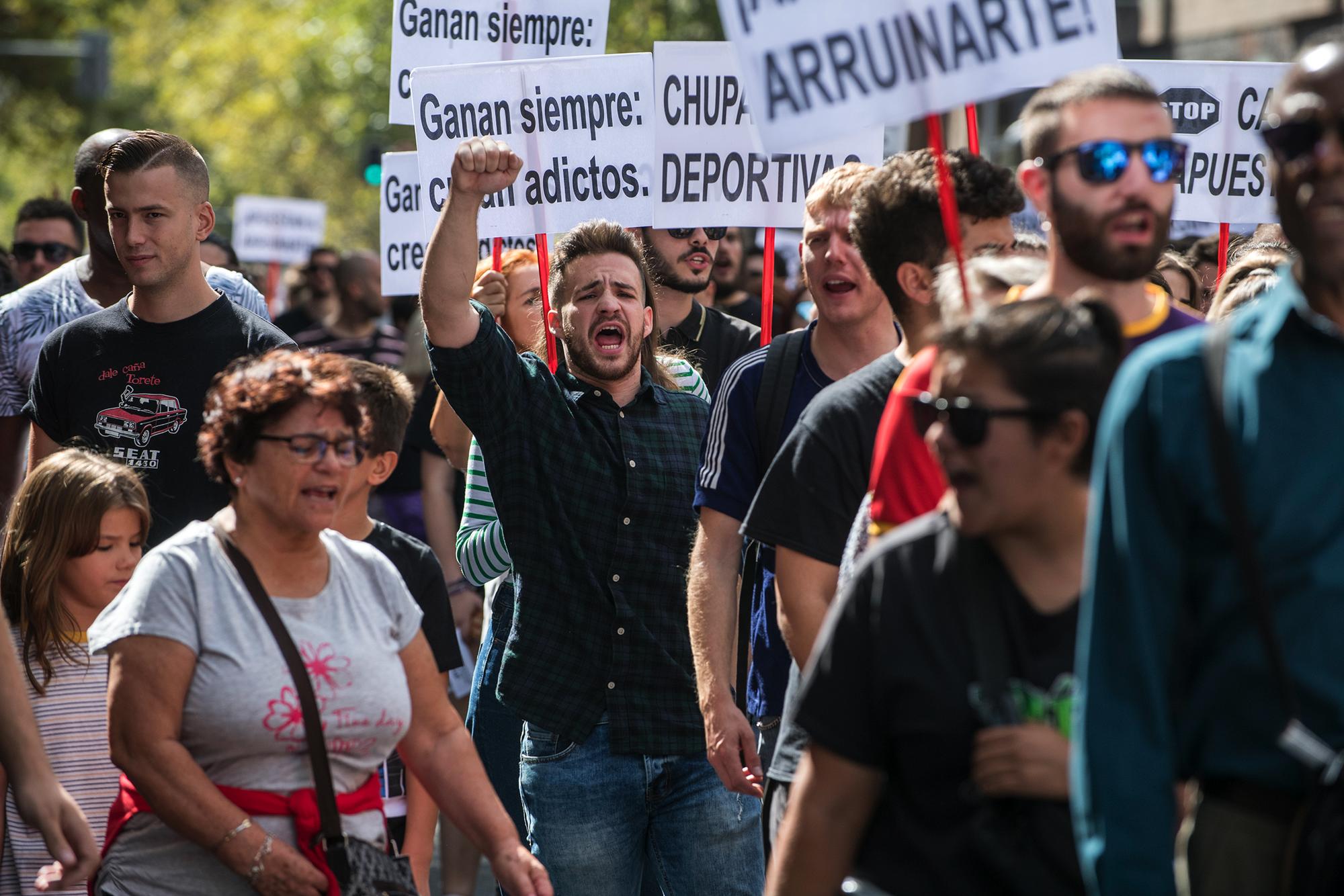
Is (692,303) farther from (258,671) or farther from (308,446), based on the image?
A: (258,671)

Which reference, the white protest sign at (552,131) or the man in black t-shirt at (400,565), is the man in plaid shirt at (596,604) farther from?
the white protest sign at (552,131)

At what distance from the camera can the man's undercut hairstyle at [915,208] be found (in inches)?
157

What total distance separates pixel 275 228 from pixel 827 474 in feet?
51.2

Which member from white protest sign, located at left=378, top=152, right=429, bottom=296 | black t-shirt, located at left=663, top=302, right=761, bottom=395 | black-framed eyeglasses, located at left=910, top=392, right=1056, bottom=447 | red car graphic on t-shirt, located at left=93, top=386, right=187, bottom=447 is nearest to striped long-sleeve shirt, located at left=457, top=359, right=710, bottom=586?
red car graphic on t-shirt, located at left=93, top=386, right=187, bottom=447

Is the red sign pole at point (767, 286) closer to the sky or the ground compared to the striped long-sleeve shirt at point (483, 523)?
closer to the sky

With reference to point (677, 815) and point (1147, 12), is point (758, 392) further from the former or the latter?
point (1147, 12)

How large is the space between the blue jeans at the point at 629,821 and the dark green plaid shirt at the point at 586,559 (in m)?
0.07

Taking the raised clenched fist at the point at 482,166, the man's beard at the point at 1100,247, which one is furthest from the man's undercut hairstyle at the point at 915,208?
the raised clenched fist at the point at 482,166

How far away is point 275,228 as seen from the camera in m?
18.7

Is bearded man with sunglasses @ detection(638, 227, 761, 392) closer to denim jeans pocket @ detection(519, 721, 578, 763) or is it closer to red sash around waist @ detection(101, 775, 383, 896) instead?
denim jeans pocket @ detection(519, 721, 578, 763)

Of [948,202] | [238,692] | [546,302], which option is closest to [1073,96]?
[948,202]

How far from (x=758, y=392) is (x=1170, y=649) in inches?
83.6

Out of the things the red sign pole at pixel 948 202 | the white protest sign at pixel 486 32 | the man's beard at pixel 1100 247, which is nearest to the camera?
the man's beard at pixel 1100 247

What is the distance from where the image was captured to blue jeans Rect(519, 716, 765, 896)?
4812 millimetres
